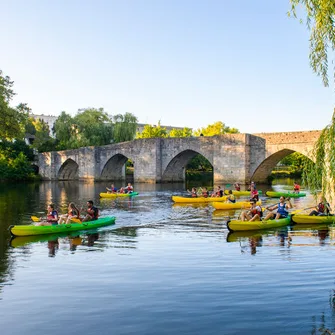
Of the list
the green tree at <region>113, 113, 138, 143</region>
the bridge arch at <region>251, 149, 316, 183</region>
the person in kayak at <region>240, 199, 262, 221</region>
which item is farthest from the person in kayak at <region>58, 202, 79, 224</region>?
the green tree at <region>113, 113, 138, 143</region>

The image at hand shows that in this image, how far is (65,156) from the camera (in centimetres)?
5438

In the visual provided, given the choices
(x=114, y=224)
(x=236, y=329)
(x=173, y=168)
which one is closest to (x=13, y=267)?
(x=236, y=329)

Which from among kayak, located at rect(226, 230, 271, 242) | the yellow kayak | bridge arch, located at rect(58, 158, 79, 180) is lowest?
kayak, located at rect(226, 230, 271, 242)

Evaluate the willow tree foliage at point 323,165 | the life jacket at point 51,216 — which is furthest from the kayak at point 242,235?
the life jacket at point 51,216

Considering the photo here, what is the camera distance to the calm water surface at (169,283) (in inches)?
247

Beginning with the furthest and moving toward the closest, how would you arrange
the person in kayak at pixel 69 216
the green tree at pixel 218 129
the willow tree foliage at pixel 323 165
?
the green tree at pixel 218 129, the person in kayak at pixel 69 216, the willow tree foliage at pixel 323 165

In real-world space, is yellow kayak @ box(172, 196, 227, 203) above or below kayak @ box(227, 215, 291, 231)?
above

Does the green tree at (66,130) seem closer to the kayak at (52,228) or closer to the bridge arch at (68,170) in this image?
the bridge arch at (68,170)

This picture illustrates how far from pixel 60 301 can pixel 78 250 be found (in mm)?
4196

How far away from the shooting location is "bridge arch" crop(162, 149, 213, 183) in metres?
43.8

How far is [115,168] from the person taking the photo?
52062 millimetres

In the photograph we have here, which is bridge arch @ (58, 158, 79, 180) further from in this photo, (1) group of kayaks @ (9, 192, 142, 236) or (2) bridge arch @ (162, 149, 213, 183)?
(1) group of kayaks @ (9, 192, 142, 236)

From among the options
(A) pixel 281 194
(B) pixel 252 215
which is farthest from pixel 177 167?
(B) pixel 252 215

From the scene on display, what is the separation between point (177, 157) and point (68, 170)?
20.2m
